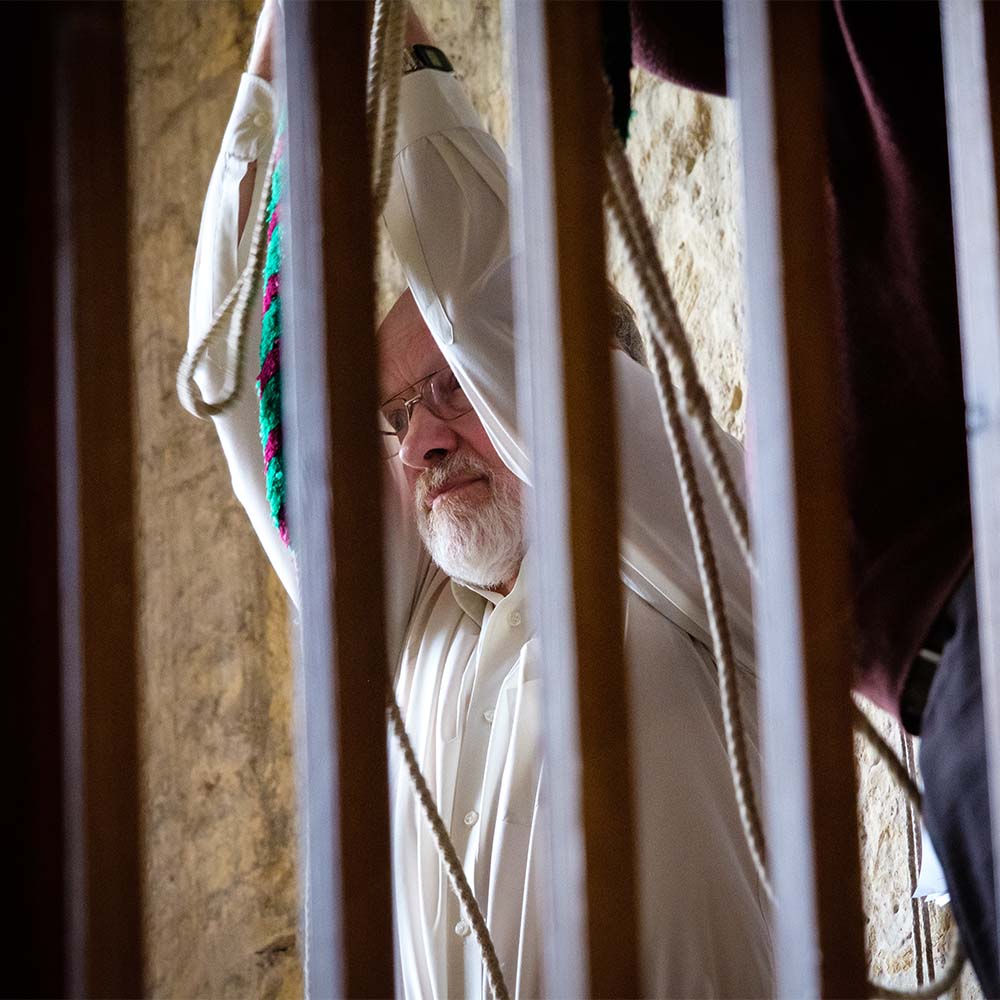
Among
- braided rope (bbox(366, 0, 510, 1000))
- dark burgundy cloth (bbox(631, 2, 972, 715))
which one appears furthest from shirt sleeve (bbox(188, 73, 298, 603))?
dark burgundy cloth (bbox(631, 2, 972, 715))

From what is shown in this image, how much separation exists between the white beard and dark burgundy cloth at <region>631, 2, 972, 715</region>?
83 cm

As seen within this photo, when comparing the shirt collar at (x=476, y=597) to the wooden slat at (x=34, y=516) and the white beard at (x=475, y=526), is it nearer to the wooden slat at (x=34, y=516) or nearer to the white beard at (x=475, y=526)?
the white beard at (x=475, y=526)

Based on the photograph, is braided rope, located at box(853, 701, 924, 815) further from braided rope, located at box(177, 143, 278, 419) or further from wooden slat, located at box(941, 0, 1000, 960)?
braided rope, located at box(177, 143, 278, 419)

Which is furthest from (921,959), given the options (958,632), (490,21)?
(490,21)

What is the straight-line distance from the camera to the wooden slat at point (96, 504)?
476mm

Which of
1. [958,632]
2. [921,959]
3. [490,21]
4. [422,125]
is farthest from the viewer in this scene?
[490,21]

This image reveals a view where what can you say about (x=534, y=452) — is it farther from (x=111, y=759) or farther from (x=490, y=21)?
(x=490, y=21)

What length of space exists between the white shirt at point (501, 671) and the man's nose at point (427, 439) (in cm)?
18

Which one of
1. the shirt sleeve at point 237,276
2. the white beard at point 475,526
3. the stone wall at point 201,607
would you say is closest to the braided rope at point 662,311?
the shirt sleeve at point 237,276

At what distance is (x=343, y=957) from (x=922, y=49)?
525mm

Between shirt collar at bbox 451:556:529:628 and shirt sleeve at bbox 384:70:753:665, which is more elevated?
shirt sleeve at bbox 384:70:753:665

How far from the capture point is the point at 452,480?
153cm

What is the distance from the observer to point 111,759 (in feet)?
1.58

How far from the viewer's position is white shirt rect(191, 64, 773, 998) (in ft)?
3.53
